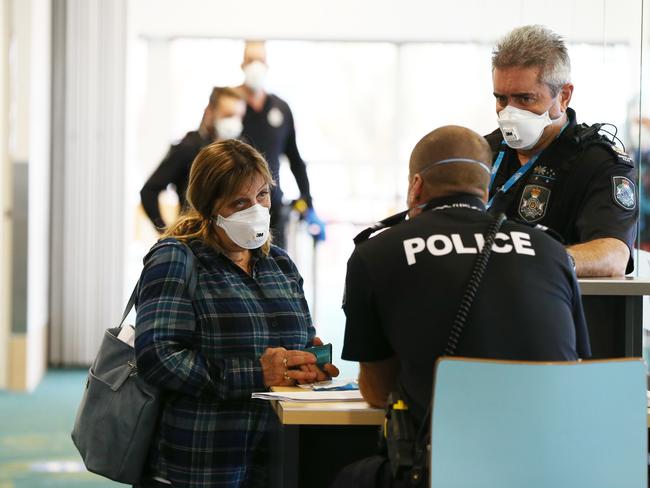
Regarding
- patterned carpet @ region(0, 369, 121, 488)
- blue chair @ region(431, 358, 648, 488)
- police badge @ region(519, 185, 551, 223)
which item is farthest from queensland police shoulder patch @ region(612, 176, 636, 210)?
patterned carpet @ region(0, 369, 121, 488)

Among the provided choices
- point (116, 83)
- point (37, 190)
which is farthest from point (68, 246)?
point (116, 83)

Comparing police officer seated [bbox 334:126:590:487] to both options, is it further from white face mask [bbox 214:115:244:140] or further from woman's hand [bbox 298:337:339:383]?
white face mask [bbox 214:115:244:140]

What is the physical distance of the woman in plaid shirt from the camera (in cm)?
225

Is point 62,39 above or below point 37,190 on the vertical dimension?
above

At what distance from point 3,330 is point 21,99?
1.40 meters

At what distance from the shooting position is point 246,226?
95.5 inches

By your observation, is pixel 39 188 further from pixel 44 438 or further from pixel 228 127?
pixel 44 438

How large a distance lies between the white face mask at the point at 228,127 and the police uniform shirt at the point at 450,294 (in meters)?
4.92

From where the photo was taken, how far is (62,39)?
6777 mm

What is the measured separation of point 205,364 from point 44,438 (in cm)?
304

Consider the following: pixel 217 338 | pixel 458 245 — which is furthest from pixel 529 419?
pixel 217 338

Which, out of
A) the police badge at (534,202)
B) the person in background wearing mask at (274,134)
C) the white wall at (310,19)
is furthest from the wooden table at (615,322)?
the white wall at (310,19)

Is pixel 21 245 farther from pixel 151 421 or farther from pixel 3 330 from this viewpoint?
pixel 151 421

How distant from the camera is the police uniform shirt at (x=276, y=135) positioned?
6617mm
